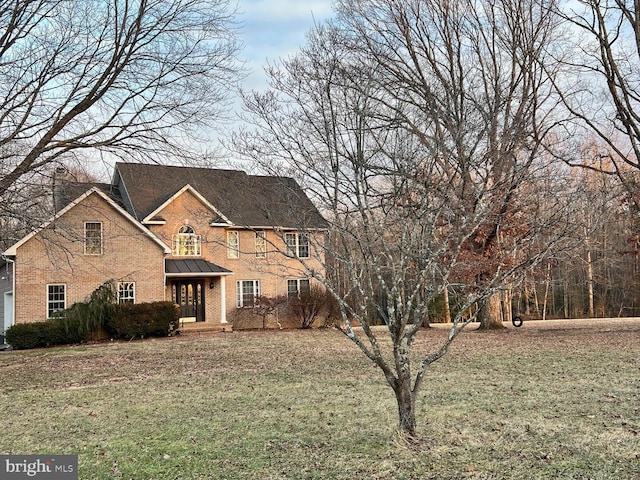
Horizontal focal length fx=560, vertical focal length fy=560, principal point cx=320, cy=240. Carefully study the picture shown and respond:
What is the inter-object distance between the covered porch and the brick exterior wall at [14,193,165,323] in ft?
7.02

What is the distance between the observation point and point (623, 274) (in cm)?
3728

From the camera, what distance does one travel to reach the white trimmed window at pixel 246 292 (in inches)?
991

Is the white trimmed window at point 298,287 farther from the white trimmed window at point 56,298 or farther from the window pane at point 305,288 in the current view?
the white trimmed window at point 56,298

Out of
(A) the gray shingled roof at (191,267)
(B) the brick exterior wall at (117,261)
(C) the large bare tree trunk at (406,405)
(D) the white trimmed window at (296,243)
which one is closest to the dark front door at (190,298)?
(B) the brick exterior wall at (117,261)

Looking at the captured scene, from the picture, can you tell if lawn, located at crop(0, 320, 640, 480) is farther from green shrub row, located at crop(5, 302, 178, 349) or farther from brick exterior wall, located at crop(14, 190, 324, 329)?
brick exterior wall, located at crop(14, 190, 324, 329)

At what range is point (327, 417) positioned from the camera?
268 inches

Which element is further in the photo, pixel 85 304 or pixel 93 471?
Result: pixel 85 304

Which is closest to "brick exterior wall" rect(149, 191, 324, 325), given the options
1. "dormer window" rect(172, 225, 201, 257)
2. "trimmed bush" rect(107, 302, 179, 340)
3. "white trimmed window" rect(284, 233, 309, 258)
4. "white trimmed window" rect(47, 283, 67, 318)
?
"dormer window" rect(172, 225, 201, 257)

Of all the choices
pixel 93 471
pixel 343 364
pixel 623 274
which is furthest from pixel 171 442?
pixel 623 274

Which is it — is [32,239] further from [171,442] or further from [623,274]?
[623,274]

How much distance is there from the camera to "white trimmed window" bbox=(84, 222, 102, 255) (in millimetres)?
21250

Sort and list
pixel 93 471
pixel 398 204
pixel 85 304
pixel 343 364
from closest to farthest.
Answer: pixel 93 471 → pixel 398 204 → pixel 343 364 → pixel 85 304

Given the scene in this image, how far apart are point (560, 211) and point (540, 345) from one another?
30.4 feet

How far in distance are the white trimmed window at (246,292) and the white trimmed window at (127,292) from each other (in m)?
5.07
